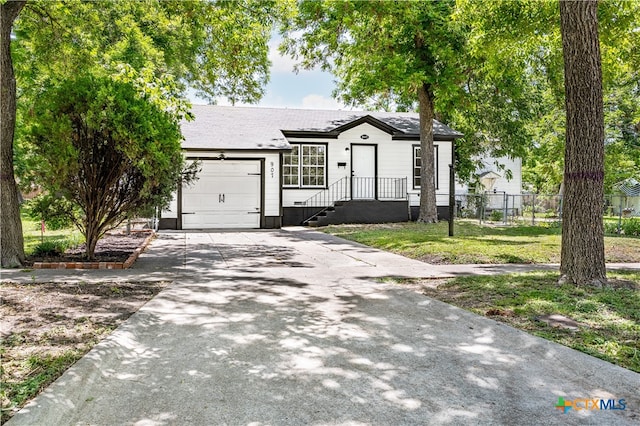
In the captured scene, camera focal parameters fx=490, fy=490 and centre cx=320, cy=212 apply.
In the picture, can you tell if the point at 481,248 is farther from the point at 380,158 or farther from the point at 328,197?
the point at 380,158

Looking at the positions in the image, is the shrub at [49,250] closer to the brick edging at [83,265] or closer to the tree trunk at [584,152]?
the brick edging at [83,265]

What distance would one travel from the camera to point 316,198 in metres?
19.8

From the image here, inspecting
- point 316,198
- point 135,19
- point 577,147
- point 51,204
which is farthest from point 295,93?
point 577,147

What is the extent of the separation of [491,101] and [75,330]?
22.2 m

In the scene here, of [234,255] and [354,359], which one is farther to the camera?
[234,255]

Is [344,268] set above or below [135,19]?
below

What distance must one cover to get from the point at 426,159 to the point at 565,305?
45.2 ft

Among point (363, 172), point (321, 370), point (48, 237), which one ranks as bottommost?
point (321, 370)

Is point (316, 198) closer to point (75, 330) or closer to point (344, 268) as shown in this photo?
point (344, 268)

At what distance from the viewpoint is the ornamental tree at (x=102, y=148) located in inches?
307

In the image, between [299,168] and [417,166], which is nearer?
[299,168]

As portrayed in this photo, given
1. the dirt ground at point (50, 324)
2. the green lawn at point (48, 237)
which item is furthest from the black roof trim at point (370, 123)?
the dirt ground at point (50, 324)

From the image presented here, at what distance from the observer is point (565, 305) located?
567 cm

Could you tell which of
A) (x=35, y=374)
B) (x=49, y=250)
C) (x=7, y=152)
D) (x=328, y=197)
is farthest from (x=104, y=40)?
(x=35, y=374)
